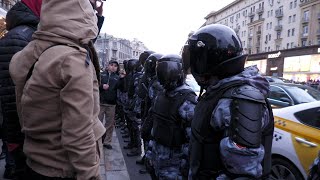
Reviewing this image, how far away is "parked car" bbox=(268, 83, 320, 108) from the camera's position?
8.02 m

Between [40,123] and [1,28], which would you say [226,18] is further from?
[40,123]

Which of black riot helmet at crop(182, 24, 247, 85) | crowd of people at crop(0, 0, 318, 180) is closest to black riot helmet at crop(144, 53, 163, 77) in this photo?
crowd of people at crop(0, 0, 318, 180)

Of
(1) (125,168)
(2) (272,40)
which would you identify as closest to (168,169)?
(1) (125,168)

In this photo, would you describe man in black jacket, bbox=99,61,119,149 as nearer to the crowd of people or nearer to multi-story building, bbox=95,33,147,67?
the crowd of people

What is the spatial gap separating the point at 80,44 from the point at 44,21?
26cm

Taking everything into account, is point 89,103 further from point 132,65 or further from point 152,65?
point 132,65

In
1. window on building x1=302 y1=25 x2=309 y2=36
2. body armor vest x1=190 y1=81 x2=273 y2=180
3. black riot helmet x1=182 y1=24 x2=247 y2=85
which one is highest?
window on building x1=302 y1=25 x2=309 y2=36

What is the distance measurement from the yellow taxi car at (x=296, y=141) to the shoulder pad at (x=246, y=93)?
2382mm

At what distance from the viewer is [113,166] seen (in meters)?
5.39

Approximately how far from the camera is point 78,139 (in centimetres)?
171

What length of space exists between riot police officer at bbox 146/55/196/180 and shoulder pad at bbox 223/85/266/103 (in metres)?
1.33

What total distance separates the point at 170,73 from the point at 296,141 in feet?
6.19

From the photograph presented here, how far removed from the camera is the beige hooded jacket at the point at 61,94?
1708 mm

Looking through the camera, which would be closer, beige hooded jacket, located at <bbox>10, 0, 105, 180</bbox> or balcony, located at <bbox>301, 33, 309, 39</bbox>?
beige hooded jacket, located at <bbox>10, 0, 105, 180</bbox>
